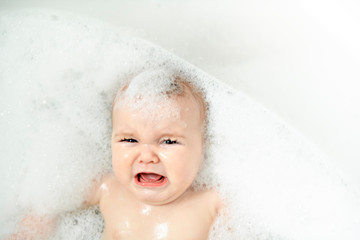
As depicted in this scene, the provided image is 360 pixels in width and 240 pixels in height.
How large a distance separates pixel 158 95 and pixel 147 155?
0.51 ft

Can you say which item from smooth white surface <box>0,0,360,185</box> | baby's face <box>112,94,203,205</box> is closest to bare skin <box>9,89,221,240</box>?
baby's face <box>112,94,203,205</box>

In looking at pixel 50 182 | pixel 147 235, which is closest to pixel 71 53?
pixel 50 182

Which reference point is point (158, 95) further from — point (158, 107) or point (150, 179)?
point (150, 179)

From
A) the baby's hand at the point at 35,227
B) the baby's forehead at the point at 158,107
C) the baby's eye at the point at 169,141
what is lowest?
the baby's hand at the point at 35,227

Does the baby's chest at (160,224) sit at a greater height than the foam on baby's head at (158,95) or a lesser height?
lesser

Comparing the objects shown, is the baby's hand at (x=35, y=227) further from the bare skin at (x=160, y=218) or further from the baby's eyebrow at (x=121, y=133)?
the baby's eyebrow at (x=121, y=133)

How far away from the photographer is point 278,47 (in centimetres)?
104

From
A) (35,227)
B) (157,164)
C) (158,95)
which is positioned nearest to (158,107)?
(158,95)

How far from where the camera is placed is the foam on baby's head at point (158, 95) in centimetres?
92

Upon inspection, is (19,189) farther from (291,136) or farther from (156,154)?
(291,136)

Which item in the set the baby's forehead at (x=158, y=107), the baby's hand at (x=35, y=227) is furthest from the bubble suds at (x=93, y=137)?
the baby's forehead at (x=158, y=107)

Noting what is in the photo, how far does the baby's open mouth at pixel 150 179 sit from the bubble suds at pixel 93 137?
0.71 feet

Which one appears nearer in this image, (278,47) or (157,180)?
(157,180)

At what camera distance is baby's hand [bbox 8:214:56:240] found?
101cm
